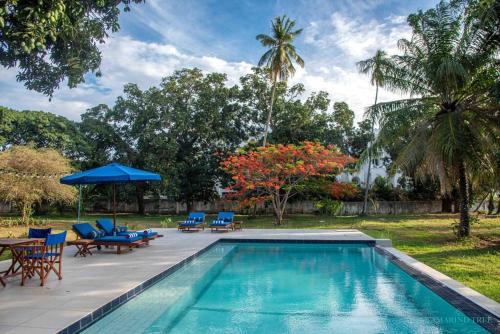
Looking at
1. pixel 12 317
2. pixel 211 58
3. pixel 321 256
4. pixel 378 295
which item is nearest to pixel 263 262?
pixel 321 256

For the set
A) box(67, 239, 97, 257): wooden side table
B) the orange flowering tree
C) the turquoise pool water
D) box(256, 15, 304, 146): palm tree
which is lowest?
the turquoise pool water

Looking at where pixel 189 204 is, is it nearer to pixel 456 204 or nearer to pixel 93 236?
pixel 93 236

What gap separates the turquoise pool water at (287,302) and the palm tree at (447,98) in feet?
14.6

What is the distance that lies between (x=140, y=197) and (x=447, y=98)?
2311 cm

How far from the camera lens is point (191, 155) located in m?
28.2

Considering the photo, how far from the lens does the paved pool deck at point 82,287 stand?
4884 millimetres

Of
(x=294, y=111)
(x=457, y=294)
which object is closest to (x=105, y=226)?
(x=457, y=294)

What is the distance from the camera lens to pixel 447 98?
12.7m

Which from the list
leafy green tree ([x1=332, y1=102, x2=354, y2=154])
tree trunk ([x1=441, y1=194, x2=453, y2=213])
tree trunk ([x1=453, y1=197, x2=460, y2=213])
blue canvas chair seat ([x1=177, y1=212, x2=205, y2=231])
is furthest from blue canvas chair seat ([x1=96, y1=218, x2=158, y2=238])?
tree trunk ([x1=441, y1=194, x2=453, y2=213])

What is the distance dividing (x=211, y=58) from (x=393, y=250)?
10622mm

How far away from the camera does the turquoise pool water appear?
217 inches

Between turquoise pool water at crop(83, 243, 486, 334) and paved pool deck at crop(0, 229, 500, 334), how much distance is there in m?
0.38

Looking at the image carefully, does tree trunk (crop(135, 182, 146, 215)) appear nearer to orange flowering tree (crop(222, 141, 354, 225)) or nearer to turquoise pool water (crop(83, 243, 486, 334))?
orange flowering tree (crop(222, 141, 354, 225))

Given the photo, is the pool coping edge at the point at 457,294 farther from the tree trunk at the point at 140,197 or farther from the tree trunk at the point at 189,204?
the tree trunk at the point at 140,197
